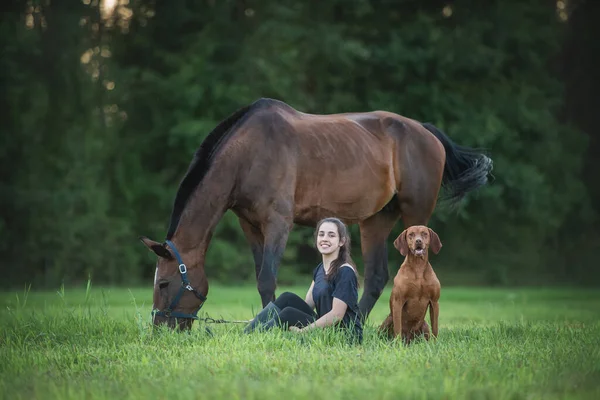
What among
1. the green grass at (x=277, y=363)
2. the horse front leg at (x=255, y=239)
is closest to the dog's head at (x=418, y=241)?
the green grass at (x=277, y=363)

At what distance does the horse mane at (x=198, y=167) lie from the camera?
24.3ft

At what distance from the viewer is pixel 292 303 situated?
687 cm

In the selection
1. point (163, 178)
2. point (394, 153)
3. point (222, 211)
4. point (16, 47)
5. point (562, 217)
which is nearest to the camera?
point (222, 211)

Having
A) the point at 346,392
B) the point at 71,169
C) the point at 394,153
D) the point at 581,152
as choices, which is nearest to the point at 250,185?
the point at 394,153

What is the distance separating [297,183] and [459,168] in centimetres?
247

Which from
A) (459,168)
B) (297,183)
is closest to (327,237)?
(297,183)

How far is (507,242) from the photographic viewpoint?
882 inches

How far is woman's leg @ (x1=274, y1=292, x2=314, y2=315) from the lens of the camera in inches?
270

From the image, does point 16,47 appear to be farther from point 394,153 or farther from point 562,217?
point 562,217

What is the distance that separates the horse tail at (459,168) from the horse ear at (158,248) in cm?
394

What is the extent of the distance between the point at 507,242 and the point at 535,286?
8.48 ft

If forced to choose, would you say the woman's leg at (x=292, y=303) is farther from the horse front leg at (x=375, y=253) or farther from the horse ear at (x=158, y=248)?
the horse front leg at (x=375, y=253)

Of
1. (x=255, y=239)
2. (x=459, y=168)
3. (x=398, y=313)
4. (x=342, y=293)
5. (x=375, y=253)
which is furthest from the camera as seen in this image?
(x=459, y=168)

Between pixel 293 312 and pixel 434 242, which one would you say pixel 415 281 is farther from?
pixel 293 312
